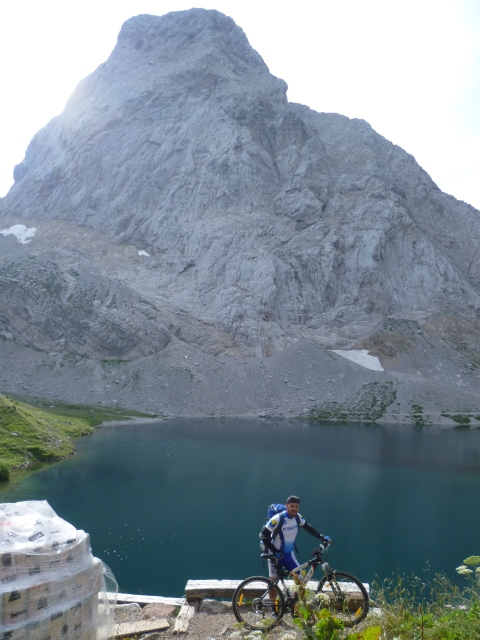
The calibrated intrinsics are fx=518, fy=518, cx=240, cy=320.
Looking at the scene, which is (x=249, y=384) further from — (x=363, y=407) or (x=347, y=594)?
(x=347, y=594)

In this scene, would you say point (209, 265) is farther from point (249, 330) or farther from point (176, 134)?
point (176, 134)

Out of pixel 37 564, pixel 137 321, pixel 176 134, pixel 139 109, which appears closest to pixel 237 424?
pixel 137 321

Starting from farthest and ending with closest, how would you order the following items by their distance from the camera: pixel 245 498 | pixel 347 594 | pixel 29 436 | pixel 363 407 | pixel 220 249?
pixel 220 249, pixel 363 407, pixel 29 436, pixel 245 498, pixel 347 594

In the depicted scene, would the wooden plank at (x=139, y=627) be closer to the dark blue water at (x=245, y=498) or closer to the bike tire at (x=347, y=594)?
the bike tire at (x=347, y=594)

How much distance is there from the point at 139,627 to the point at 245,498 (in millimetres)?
28366

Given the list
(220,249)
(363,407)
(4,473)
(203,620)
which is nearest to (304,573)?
(203,620)

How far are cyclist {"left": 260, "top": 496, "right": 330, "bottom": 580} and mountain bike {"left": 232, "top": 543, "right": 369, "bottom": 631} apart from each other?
0.22 metres

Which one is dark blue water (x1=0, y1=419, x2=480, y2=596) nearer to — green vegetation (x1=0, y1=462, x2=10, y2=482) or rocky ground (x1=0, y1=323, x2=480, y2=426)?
green vegetation (x1=0, y1=462, x2=10, y2=482)

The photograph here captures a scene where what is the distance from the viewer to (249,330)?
104438mm

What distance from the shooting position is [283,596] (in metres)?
10.1

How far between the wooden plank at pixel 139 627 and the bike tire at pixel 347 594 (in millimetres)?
3249

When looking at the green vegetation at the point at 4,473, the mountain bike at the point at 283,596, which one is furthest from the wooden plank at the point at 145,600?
the green vegetation at the point at 4,473

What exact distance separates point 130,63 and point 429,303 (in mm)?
112430

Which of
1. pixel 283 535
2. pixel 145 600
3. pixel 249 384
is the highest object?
pixel 283 535
